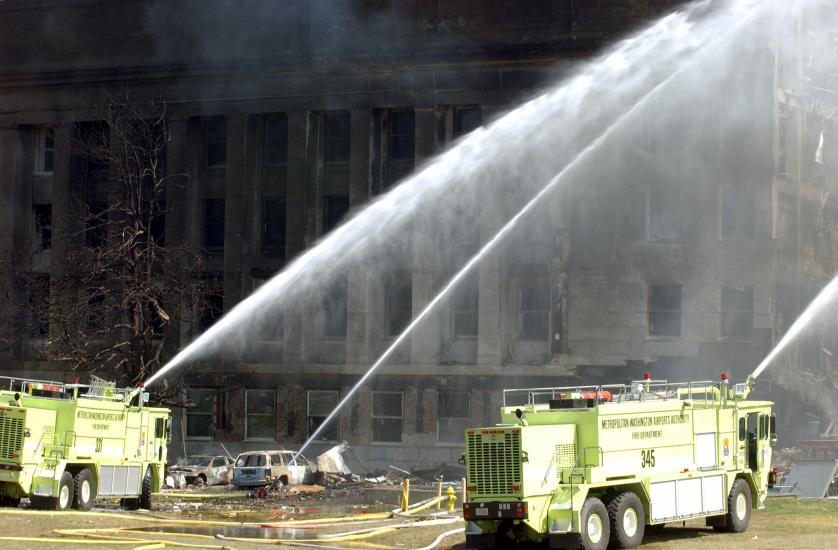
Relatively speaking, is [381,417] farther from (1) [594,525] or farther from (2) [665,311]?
(1) [594,525]

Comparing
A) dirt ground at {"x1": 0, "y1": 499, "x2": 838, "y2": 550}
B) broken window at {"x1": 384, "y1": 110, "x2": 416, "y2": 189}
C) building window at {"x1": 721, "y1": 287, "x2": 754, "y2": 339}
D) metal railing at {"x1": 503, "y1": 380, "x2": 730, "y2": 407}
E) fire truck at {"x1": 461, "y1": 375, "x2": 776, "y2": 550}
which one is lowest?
dirt ground at {"x1": 0, "y1": 499, "x2": 838, "y2": 550}

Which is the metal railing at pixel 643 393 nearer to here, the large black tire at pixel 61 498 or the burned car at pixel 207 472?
Answer: the large black tire at pixel 61 498

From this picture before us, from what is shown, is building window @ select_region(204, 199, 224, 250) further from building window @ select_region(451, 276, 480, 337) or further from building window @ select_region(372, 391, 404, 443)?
building window @ select_region(451, 276, 480, 337)

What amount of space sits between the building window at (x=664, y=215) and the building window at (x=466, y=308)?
747 centimetres

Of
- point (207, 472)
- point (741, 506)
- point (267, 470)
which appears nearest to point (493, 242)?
point (267, 470)

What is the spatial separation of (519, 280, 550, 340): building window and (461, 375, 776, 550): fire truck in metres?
26.9

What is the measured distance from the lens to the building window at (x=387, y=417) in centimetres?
5197

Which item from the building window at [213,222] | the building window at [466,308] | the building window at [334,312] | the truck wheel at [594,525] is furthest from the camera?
the building window at [213,222]

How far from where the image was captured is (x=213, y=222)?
184ft

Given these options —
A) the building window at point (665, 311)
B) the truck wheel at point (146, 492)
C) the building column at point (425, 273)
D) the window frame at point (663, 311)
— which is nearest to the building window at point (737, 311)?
the window frame at point (663, 311)

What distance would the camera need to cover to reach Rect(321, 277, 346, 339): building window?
53.9 meters

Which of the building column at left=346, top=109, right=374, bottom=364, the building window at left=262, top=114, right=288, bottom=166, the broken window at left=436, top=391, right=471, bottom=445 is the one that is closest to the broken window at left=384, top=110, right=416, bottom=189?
the building column at left=346, top=109, right=374, bottom=364

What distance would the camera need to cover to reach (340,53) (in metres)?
53.3

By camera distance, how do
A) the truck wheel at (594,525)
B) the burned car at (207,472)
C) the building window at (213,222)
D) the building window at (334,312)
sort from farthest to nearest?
the building window at (213,222) → the building window at (334,312) → the burned car at (207,472) → the truck wheel at (594,525)
